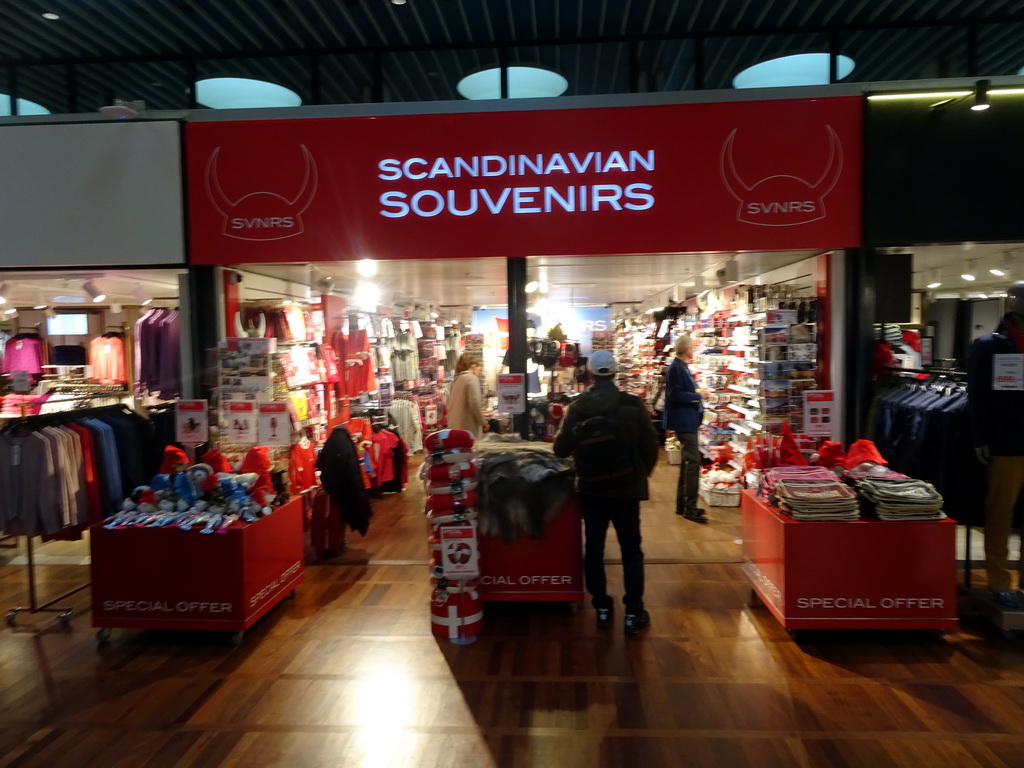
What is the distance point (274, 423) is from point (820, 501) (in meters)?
3.66

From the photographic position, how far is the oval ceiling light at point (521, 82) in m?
5.21

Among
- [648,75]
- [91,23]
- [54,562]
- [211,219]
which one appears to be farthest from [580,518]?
[91,23]

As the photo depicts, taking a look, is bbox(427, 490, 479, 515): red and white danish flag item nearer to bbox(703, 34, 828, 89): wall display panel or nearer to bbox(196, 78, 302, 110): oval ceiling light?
bbox(196, 78, 302, 110): oval ceiling light

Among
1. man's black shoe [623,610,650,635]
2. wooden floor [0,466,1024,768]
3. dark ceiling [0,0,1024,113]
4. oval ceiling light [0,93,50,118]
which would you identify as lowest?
wooden floor [0,466,1024,768]

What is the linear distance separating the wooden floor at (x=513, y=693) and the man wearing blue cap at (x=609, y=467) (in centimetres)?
29

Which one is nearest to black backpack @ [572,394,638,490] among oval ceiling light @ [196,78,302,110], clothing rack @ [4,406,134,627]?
clothing rack @ [4,406,134,627]

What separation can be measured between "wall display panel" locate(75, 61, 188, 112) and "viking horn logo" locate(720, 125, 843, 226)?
22.2 feet

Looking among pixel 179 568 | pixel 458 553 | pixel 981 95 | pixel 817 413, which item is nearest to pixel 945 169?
pixel 981 95

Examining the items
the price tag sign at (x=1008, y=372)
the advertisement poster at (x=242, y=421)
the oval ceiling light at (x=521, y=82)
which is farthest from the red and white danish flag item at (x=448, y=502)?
the oval ceiling light at (x=521, y=82)

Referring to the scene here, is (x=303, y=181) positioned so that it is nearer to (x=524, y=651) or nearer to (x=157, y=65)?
(x=524, y=651)

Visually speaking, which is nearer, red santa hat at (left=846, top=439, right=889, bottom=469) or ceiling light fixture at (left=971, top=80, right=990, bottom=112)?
red santa hat at (left=846, top=439, right=889, bottom=469)

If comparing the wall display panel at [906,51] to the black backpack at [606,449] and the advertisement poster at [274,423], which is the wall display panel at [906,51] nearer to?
the black backpack at [606,449]

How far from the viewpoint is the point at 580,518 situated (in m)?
4.06

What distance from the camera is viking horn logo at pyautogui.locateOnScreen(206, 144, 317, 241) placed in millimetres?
4859
